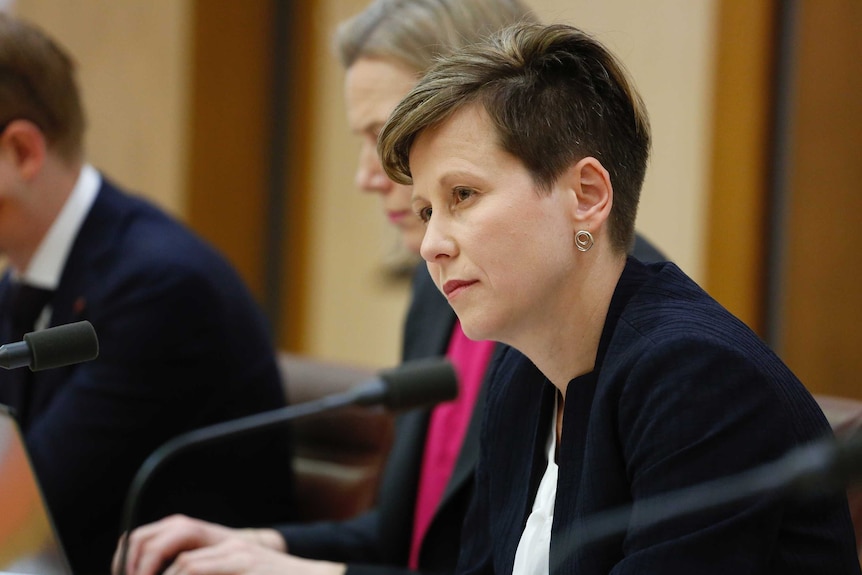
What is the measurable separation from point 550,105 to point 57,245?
4.05ft

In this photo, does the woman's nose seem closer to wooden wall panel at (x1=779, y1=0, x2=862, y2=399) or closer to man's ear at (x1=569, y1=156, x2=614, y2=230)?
man's ear at (x1=569, y1=156, x2=614, y2=230)

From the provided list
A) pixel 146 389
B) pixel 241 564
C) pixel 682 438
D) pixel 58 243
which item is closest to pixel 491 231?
pixel 682 438

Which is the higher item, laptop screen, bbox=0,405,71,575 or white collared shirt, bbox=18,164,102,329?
white collared shirt, bbox=18,164,102,329

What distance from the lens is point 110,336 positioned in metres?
1.90

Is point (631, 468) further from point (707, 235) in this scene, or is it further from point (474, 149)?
point (707, 235)

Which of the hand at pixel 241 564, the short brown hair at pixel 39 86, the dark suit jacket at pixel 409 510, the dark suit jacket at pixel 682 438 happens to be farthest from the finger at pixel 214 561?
the short brown hair at pixel 39 86

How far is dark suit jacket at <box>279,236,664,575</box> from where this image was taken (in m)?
1.62

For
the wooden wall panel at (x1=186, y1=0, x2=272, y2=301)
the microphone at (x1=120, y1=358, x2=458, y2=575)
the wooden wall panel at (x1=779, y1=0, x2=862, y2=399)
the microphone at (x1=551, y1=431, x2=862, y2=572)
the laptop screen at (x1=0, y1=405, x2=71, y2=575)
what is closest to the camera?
the microphone at (x1=551, y1=431, x2=862, y2=572)

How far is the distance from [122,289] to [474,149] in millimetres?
1023

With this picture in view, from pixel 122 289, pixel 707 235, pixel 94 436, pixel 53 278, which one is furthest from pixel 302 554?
pixel 707 235

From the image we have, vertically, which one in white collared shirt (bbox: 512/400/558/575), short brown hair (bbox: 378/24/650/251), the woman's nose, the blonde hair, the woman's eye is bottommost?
white collared shirt (bbox: 512/400/558/575)

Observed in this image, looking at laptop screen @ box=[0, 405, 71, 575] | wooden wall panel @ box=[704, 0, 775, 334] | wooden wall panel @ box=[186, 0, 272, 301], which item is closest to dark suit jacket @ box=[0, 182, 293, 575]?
laptop screen @ box=[0, 405, 71, 575]

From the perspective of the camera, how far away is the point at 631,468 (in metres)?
1.03

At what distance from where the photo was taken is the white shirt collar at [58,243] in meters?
2.01
